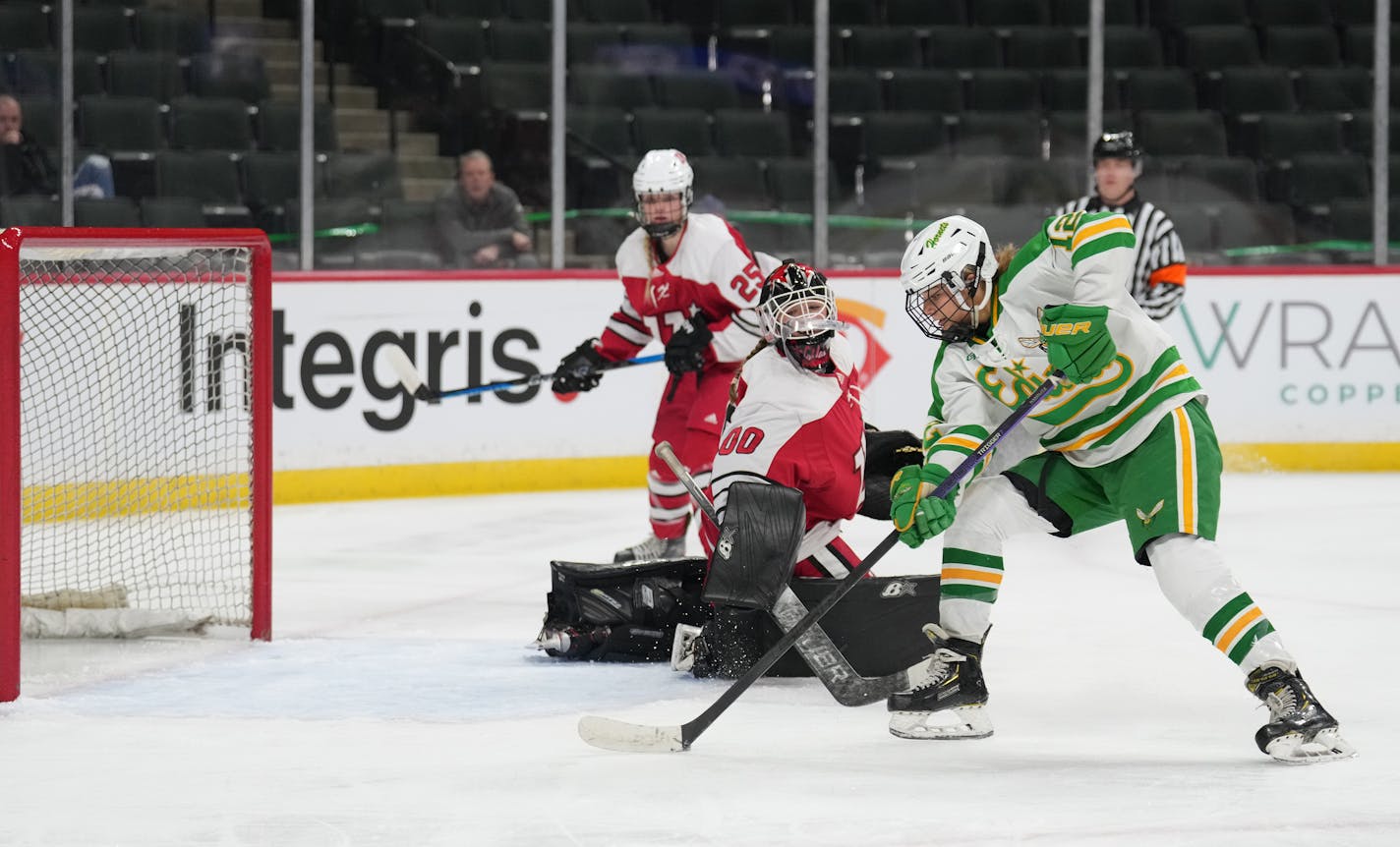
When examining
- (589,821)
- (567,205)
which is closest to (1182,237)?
(567,205)

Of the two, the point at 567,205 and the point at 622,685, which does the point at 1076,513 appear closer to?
the point at 622,685

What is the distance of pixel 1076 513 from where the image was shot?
10.6ft

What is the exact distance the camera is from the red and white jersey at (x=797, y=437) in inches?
135

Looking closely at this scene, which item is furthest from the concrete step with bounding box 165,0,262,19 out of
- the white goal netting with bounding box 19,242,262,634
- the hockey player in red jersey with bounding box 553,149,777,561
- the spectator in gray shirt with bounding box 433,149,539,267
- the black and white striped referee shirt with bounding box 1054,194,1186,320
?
the black and white striped referee shirt with bounding box 1054,194,1186,320

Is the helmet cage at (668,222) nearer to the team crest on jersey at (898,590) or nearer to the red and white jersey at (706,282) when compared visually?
the red and white jersey at (706,282)

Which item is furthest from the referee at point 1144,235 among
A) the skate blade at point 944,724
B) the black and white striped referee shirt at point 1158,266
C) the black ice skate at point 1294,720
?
the black ice skate at point 1294,720

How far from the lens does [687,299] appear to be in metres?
4.69

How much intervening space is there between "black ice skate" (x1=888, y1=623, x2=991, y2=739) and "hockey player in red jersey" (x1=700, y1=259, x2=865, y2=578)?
39cm

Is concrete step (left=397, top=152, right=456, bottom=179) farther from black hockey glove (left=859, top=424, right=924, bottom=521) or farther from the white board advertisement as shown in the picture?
black hockey glove (left=859, top=424, right=924, bottom=521)

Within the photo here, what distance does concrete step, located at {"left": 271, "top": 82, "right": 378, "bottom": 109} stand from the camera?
6637mm

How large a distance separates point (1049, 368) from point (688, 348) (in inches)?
64.0

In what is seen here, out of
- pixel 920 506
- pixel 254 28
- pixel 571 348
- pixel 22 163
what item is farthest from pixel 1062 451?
pixel 254 28

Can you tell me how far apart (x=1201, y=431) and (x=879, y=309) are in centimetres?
407

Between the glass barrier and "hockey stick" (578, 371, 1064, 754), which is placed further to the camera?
the glass barrier
